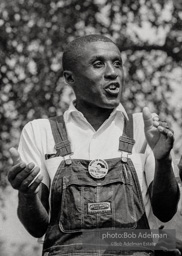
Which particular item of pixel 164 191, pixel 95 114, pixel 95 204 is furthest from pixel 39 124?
pixel 164 191

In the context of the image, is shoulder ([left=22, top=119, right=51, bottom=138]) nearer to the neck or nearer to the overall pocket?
the neck

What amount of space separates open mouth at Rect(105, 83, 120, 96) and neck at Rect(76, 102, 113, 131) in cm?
11

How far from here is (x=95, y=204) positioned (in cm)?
302

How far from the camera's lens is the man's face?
336 centimetres

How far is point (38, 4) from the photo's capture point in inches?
344

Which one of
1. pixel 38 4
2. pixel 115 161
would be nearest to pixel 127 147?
pixel 115 161

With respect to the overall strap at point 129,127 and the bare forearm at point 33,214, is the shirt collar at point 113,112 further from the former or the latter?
the bare forearm at point 33,214

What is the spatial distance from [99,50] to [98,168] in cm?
69

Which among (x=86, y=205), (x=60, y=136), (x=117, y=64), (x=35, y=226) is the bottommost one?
(x=35, y=226)

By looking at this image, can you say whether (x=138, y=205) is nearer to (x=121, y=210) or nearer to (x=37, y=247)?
(x=121, y=210)

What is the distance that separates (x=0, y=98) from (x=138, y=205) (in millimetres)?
5720

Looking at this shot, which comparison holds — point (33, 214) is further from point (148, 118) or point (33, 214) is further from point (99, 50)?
point (99, 50)

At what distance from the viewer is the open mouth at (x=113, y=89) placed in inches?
132

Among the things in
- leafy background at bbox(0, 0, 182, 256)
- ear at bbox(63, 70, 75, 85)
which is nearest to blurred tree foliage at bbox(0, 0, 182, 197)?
leafy background at bbox(0, 0, 182, 256)
